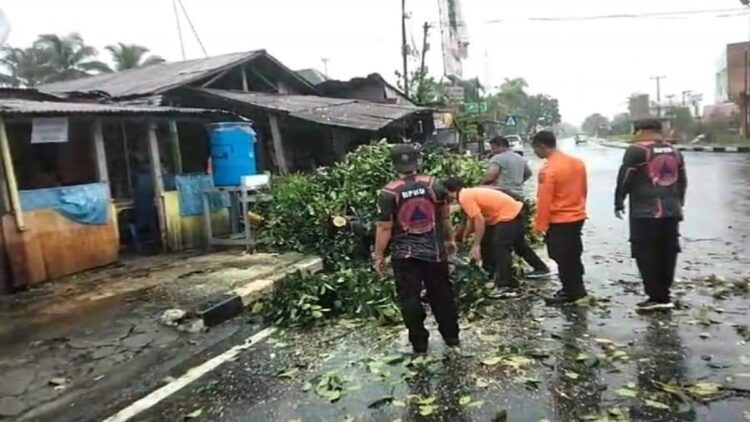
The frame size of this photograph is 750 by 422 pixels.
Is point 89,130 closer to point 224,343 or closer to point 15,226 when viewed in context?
point 15,226

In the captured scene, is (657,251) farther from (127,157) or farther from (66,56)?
(66,56)

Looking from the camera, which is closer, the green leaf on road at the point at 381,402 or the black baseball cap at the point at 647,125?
the green leaf on road at the point at 381,402

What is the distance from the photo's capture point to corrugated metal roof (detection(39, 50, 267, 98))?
50.4 ft

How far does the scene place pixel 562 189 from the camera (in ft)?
20.8

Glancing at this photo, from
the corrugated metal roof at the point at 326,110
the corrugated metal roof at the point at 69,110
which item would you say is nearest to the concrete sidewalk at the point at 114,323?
the corrugated metal roof at the point at 69,110

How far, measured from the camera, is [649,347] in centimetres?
509

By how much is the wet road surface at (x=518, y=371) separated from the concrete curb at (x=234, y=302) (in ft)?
1.59

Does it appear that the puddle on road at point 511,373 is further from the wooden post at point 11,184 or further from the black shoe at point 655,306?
the wooden post at point 11,184

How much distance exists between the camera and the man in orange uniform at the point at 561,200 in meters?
6.32

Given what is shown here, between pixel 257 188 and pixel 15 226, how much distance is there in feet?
12.3

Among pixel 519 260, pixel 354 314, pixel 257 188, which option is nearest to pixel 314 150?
pixel 257 188

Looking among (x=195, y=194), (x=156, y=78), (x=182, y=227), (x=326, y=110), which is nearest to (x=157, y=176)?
(x=195, y=194)

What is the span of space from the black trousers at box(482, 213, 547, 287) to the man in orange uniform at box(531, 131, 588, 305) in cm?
82

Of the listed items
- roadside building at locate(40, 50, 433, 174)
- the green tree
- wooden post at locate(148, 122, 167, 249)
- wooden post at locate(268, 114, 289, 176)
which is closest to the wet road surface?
wooden post at locate(148, 122, 167, 249)
